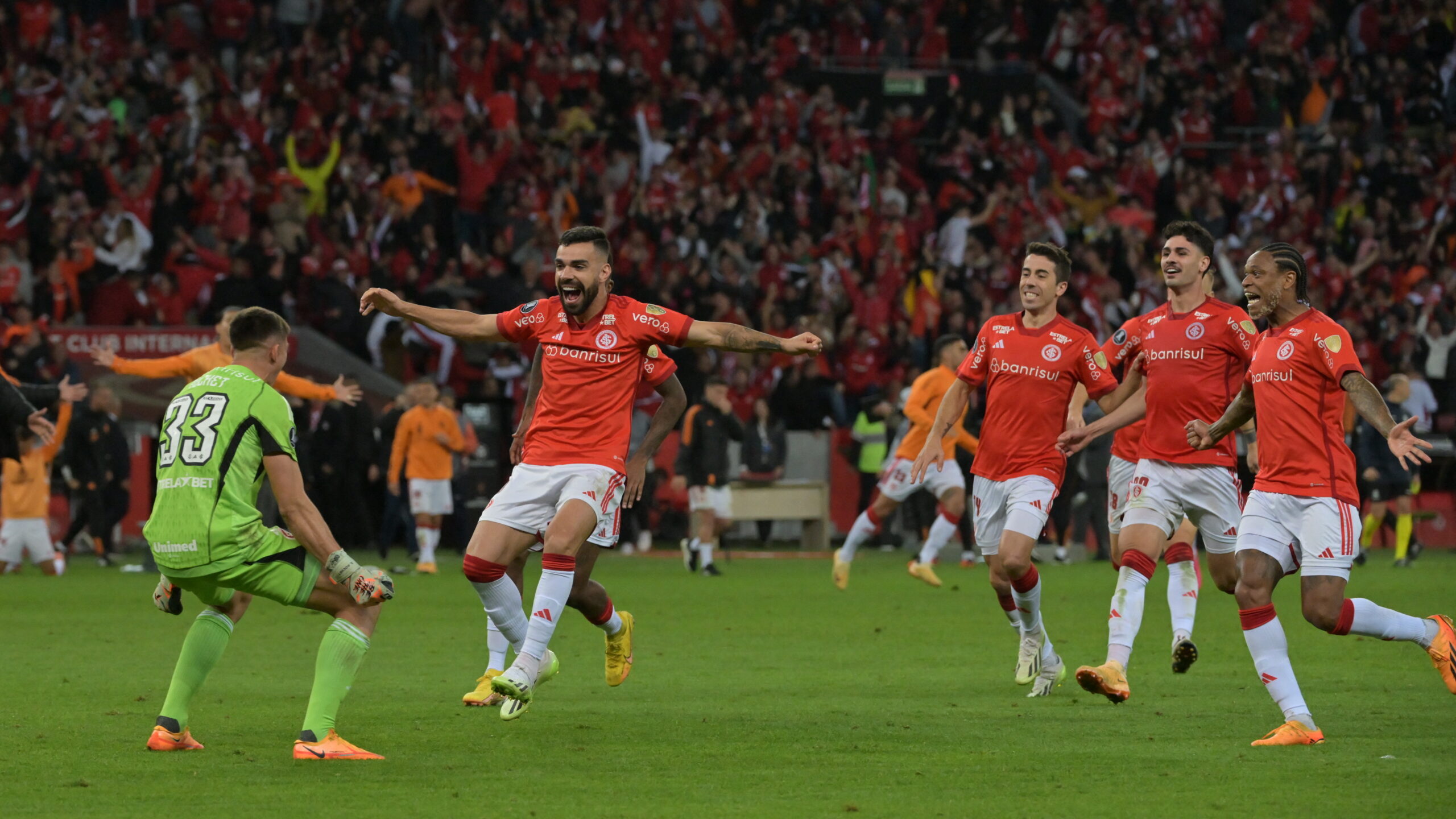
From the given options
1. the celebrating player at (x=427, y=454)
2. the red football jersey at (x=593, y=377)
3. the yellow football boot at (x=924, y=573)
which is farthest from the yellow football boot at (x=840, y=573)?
the red football jersey at (x=593, y=377)

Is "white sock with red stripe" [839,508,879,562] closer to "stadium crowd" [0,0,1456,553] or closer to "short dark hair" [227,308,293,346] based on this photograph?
"stadium crowd" [0,0,1456,553]

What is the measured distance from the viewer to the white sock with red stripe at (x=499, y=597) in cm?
904

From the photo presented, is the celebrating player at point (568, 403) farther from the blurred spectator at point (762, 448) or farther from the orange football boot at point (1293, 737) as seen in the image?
the blurred spectator at point (762, 448)

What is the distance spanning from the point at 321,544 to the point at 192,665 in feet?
3.51

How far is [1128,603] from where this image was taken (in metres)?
9.64

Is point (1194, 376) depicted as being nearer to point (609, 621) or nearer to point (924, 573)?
point (609, 621)

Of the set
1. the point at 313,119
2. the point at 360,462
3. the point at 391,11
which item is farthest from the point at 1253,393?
the point at 391,11

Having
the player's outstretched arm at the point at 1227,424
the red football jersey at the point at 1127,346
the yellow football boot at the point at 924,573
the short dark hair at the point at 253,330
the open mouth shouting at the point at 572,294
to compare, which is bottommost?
the yellow football boot at the point at 924,573

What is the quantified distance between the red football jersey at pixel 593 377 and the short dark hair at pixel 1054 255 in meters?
2.40

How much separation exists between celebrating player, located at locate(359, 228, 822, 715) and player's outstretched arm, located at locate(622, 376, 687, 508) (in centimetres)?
36

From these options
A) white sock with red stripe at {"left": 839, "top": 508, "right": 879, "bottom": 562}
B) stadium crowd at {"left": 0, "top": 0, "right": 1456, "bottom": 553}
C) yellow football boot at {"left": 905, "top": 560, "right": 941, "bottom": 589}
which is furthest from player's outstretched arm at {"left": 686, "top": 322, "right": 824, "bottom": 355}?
stadium crowd at {"left": 0, "top": 0, "right": 1456, "bottom": 553}

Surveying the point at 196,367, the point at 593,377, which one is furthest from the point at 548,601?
the point at 196,367

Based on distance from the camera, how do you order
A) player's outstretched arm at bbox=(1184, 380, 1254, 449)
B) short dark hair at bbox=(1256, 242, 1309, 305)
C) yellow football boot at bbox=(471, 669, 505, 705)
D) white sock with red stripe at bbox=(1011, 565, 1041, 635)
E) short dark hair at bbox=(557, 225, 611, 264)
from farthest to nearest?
white sock with red stripe at bbox=(1011, 565, 1041, 635), yellow football boot at bbox=(471, 669, 505, 705), short dark hair at bbox=(557, 225, 611, 264), player's outstretched arm at bbox=(1184, 380, 1254, 449), short dark hair at bbox=(1256, 242, 1309, 305)

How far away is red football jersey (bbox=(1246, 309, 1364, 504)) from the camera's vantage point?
8109mm
